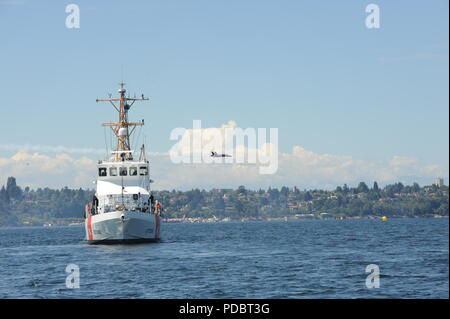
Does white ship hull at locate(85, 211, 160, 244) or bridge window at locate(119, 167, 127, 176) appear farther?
bridge window at locate(119, 167, 127, 176)

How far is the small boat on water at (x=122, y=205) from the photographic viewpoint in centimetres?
8056

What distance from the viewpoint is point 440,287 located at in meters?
42.8

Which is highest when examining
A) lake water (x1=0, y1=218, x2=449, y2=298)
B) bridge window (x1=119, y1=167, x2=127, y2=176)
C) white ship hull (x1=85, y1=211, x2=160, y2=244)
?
bridge window (x1=119, y1=167, x2=127, y2=176)

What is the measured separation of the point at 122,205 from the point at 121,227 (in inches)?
130

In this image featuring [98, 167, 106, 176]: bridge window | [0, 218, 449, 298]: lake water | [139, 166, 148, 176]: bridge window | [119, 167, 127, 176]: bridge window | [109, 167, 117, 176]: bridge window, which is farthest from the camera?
[139, 166, 148, 176]: bridge window

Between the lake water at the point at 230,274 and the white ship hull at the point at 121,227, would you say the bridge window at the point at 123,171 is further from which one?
the lake water at the point at 230,274

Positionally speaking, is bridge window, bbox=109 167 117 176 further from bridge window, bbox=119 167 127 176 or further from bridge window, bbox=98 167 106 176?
bridge window, bbox=98 167 106 176

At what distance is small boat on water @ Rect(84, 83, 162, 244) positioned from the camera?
80562 millimetres

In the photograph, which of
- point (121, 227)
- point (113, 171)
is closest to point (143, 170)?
point (113, 171)

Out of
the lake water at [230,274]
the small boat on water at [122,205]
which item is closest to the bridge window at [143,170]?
the small boat on water at [122,205]

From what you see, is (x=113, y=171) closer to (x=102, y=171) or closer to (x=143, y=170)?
(x=102, y=171)

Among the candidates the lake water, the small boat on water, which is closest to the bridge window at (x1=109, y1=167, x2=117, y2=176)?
the small boat on water
